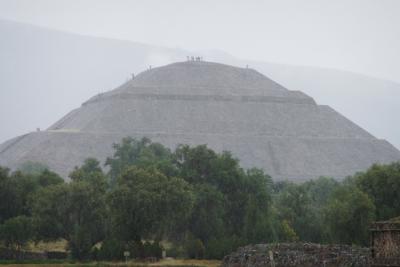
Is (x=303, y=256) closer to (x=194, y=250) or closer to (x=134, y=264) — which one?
(x=134, y=264)

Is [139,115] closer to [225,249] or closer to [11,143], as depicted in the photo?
[11,143]

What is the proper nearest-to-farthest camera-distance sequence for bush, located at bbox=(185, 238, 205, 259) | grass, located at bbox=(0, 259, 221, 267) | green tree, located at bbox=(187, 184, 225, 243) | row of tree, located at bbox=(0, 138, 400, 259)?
1. grass, located at bbox=(0, 259, 221, 267)
2. bush, located at bbox=(185, 238, 205, 259)
3. row of tree, located at bbox=(0, 138, 400, 259)
4. green tree, located at bbox=(187, 184, 225, 243)

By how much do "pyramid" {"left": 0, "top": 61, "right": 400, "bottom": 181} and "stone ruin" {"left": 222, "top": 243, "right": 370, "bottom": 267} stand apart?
365ft

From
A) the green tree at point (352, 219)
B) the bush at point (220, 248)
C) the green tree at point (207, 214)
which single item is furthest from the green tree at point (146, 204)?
the green tree at point (352, 219)

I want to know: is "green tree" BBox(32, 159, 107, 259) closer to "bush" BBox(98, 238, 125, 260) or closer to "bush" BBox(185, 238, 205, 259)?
"bush" BBox(98, 238, 125, 260)

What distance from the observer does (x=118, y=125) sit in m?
182

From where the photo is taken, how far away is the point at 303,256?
1989 inches

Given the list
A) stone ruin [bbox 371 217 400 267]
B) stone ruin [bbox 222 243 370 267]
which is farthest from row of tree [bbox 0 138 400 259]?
stone ruin [bbox 371 217 400 267]

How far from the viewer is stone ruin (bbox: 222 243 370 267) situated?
160ft

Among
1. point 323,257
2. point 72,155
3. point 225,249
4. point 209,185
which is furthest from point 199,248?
point 72,155

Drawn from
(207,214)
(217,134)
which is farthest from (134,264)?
(217,134)

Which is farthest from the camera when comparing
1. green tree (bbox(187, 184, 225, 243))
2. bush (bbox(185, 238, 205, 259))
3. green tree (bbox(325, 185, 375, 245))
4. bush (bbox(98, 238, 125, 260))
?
green tree (bbox(187, 184, 225, 243))

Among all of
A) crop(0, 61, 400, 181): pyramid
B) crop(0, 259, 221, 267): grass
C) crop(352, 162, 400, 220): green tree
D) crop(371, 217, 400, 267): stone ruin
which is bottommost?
crop(0, 259, 221, 267): grass

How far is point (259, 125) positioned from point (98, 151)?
32264 millimetres
